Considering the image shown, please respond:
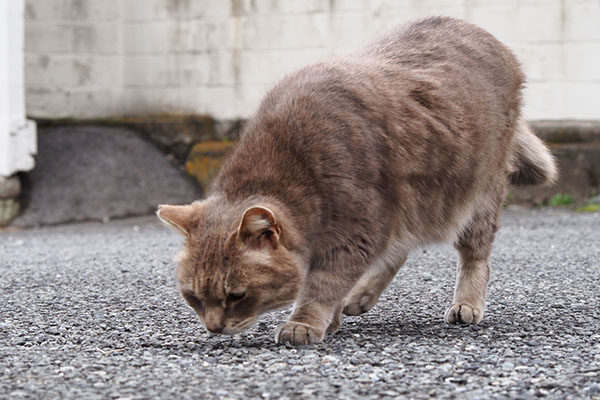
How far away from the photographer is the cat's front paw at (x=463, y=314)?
12.9ft

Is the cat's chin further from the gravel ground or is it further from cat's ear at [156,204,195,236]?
cat's ear at [156,204,195,236]

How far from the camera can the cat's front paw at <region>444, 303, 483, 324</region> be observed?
3.94 metres

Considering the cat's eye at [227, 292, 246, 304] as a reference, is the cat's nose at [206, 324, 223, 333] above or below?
below

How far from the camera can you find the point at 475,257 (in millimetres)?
4270

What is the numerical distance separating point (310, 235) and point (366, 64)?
0.93m

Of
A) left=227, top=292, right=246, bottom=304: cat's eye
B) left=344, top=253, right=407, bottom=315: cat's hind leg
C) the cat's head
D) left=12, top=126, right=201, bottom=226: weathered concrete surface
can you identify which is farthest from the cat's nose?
left=12, top=126, right=201, bottom=226: weathered concrete surface

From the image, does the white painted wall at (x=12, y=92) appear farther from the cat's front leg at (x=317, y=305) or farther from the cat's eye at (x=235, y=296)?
the cat's eye at (x=235, y=296)

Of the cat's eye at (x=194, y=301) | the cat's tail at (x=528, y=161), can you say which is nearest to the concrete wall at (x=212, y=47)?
the cat's tail at (x=528, y=161)

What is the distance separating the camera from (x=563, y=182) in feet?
30.0

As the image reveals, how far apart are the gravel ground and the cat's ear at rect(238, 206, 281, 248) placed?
41cm

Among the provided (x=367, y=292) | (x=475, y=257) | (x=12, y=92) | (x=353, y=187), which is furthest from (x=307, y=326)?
(x=12, y=92)

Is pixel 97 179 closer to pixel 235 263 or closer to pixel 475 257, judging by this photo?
pixel 475 257

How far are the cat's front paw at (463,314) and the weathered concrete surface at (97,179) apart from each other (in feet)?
19.4

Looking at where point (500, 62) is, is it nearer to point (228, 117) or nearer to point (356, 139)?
point (356, 139)
